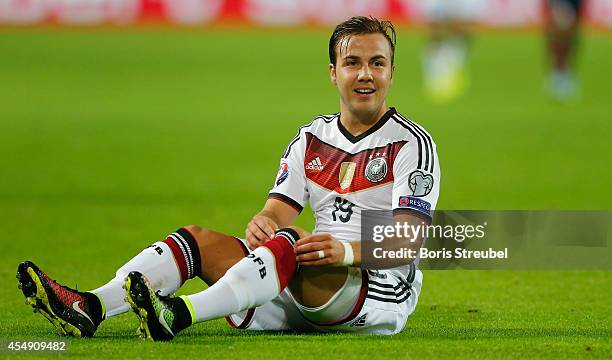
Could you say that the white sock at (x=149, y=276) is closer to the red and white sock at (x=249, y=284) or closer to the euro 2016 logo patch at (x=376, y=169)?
the red and white sock at (x=249, y=284)

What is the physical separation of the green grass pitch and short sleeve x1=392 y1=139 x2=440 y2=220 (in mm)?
567

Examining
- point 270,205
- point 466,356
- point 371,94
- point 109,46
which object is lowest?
point 466,356

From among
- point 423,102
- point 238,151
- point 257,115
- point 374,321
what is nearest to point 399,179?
point 374,321

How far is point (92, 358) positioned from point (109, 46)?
1025 inches

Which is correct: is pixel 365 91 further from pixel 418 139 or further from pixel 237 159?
pixel 237 159

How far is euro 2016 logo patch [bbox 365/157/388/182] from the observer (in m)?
5.44

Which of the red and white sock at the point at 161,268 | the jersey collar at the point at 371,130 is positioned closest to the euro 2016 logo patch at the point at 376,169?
the jersey collar at the point at 371,130

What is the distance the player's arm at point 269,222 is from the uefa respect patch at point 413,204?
559 mm

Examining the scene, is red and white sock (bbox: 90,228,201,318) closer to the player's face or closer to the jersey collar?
the jersey collar

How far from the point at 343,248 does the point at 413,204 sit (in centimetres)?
36

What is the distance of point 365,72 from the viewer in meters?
5.44

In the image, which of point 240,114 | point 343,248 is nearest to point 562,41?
point 240,114

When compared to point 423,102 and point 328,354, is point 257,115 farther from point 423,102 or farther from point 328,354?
point 328,354

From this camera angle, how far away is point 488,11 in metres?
30.9
